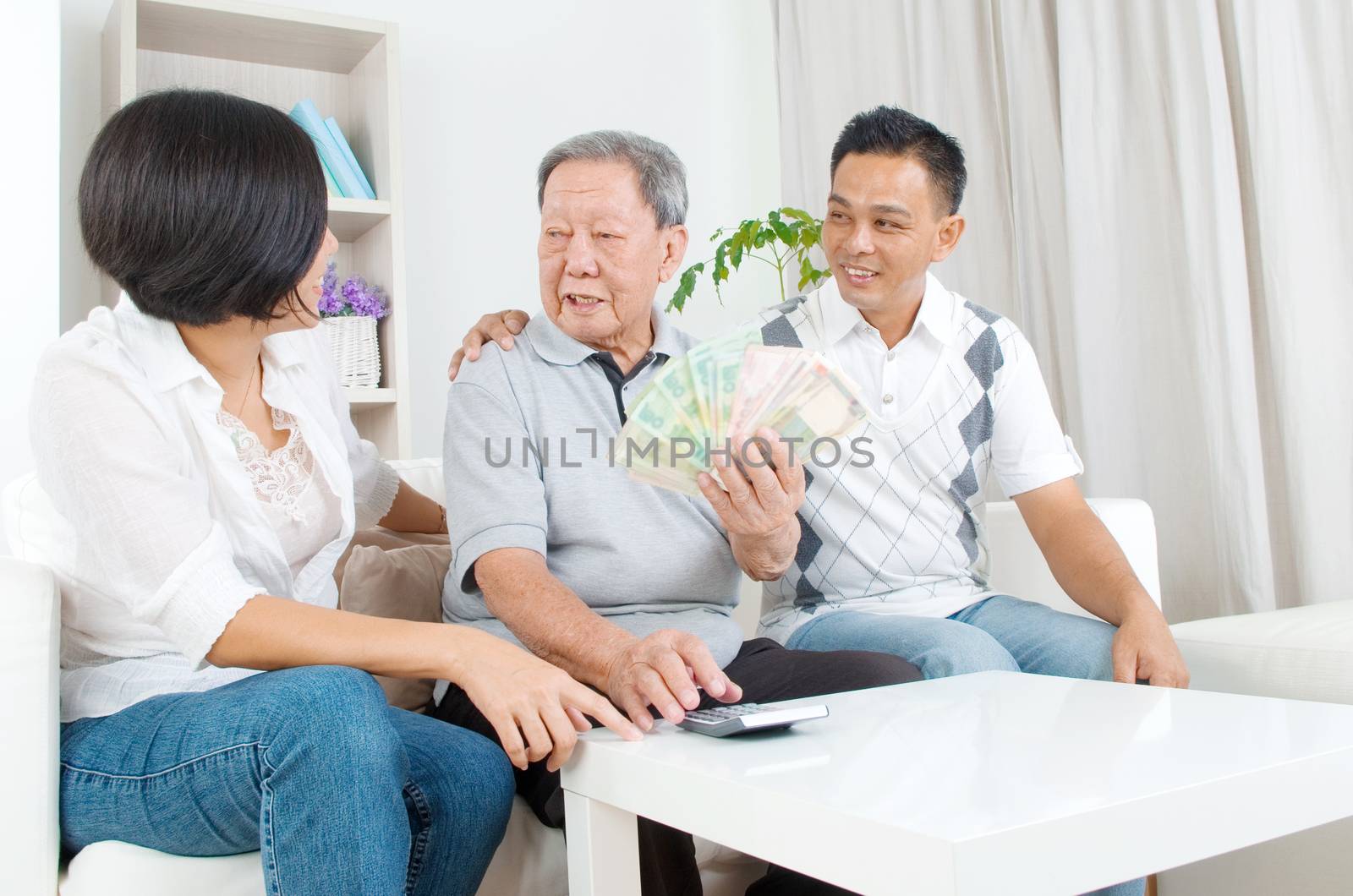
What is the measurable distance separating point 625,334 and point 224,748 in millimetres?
867

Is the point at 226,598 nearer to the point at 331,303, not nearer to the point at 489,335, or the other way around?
the point at 489,335

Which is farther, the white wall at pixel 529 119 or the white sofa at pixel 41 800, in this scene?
the white wall at pixel 529 119

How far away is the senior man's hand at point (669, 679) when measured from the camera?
3.49ft

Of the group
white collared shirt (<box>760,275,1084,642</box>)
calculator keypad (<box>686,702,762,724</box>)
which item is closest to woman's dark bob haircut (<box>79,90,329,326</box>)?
calculator keypad (<box>686,702,762,724</box>)

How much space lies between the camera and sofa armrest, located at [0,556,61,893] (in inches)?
40.3

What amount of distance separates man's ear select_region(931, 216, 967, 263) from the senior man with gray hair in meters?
0.48

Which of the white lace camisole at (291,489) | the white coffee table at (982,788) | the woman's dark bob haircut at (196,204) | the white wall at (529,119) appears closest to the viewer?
the white coffee table at (982,788)

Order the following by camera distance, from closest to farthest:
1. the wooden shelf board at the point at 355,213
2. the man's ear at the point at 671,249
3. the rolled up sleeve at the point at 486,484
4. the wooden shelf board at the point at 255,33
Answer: the rolled up sleeve at the point at 486,484
the man's ear at the point at 671,249
the wooden shelf board at the point at 255,33
the wooden shelf board at the point at 355,213

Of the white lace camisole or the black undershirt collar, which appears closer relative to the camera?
the white lace camisole

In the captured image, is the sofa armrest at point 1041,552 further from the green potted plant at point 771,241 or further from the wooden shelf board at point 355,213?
the wooden shelf board at point 355,213

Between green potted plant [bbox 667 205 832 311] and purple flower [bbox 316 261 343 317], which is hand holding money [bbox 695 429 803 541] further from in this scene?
purple flower [bbox 316 261 343 317]

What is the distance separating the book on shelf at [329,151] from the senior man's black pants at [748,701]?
1.99m

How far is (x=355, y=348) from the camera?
120 inches

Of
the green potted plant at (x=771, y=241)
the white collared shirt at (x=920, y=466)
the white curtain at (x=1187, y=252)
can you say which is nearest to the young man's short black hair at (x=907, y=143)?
the white collared shirt at (x=920, y=466)
